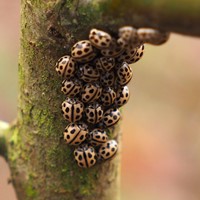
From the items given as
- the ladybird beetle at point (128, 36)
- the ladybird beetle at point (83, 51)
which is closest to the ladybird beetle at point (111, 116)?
the ladybird beetle at point (83, 51)

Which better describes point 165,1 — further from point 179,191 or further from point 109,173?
point 179,191

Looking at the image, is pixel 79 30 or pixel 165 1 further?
pixel 79 30

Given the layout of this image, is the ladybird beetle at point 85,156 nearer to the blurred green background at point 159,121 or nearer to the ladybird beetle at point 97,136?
the ladybird beetle at point 97,136

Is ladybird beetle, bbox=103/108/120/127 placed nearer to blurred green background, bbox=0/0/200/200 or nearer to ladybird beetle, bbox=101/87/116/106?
ladybird beetle, bbox=101/87/116/106

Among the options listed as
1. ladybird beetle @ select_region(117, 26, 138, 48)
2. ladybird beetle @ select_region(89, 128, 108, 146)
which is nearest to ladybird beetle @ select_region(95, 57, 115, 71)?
ladybird beetle @ select_region(117, 26, 138, 48)

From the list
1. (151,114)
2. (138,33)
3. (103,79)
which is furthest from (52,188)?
(151,114)
